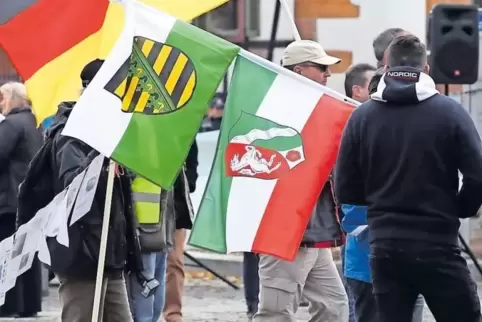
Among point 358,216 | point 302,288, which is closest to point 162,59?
point 358,216

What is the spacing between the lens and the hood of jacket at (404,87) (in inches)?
242

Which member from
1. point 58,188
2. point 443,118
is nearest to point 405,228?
point 443,118

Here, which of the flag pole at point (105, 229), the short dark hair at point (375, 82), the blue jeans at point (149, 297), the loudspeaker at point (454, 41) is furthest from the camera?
the loudspeaker at point (454, 41)

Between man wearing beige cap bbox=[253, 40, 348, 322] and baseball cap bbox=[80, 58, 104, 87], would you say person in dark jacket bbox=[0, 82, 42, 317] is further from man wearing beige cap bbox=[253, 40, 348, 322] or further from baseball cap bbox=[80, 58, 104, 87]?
baseball cap bbox=[80, 58, 104, 87]

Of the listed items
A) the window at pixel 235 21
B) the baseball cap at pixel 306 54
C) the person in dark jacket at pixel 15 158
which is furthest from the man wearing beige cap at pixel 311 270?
the window at pixel 235 21

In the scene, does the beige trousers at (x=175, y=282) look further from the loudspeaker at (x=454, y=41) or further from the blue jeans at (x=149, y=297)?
the loudspeaker at (x=454, y=41)

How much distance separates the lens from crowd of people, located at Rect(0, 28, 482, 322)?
20.0ft

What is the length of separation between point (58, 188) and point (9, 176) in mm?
3484

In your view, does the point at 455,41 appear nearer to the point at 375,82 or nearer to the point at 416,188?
the point at 375,82

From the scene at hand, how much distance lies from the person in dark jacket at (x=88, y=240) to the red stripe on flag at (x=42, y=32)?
0.75ft

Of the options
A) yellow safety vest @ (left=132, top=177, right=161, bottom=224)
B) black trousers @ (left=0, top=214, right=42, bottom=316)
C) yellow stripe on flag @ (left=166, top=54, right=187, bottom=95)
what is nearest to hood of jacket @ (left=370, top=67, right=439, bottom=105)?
yellow stripe on flag @ (left=166, top=54, right=187, bottom=95)

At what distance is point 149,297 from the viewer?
8477mm

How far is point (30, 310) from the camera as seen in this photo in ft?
35.8

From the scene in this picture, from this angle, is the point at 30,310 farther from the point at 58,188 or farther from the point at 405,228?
the point at 405,228
